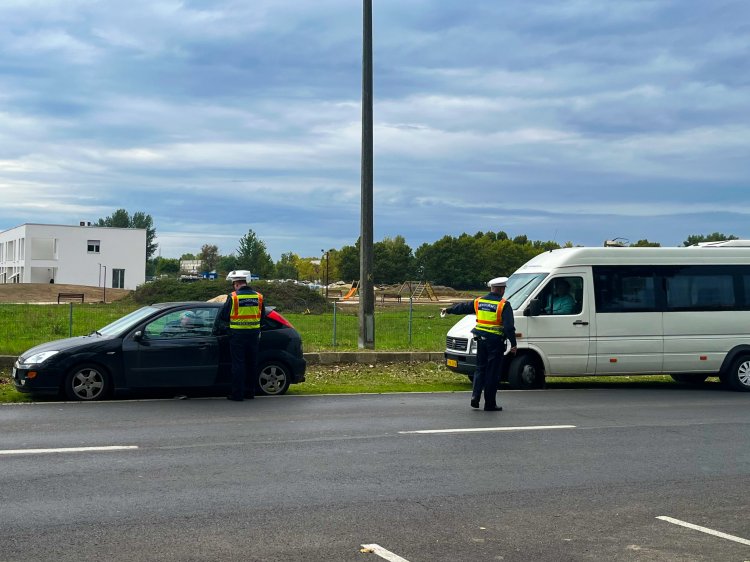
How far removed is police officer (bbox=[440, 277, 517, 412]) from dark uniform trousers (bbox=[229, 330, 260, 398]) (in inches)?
124

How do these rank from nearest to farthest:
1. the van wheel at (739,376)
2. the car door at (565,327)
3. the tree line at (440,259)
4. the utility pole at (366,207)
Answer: the car door at (565,327) < the van wheel at (739,376) < the utility pole at (366,207) < the tree line at (440,259)

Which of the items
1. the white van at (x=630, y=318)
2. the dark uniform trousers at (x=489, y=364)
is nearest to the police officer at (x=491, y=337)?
the dark uniform trousers at (x=489, y=364)

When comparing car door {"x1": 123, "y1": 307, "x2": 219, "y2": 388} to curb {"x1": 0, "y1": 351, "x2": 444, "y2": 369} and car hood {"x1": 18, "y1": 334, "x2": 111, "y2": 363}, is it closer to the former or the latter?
car hood {"x1": 18, "y1": 334, "x2": 111, "y2": 363}

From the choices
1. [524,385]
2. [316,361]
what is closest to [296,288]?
[316,361]

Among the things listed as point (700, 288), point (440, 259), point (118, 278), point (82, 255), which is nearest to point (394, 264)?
point (440, 259)

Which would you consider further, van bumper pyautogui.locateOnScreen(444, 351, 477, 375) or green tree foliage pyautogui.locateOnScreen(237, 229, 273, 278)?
green tree foliage pyautogui.locateOnScreen(237, 229, 273, 278)

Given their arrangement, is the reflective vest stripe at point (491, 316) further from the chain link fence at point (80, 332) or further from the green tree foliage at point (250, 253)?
the green tree foliage at point (250, 253)

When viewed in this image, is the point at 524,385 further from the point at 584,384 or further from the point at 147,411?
the point at 147,411

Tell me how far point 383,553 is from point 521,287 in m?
10.6

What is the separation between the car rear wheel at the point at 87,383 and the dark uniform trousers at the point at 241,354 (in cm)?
177

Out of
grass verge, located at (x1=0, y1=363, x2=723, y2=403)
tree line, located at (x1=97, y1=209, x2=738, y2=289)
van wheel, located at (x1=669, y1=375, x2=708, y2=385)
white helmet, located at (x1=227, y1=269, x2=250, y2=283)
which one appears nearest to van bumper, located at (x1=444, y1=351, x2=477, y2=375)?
grass verge, located at (x1=0, y1=363, x2=723, y2=403)

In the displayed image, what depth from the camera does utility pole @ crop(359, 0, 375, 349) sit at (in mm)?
19938

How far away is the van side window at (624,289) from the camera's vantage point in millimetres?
15916

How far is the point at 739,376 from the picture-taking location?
16.3m
